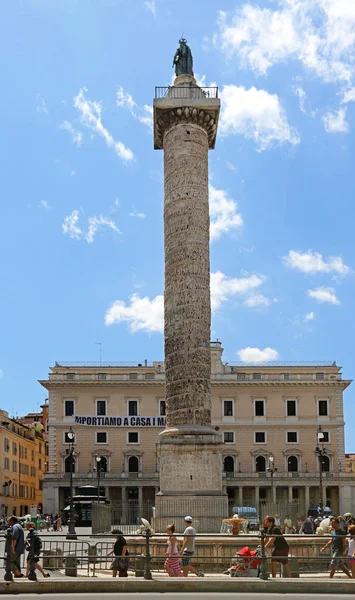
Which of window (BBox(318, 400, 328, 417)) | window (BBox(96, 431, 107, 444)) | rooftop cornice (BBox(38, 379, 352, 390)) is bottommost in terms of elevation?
window (BBox(96, 431, 107, 444))

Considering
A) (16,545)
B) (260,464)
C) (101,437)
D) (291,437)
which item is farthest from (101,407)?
(16,545)

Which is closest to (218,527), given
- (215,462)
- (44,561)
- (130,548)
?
(215,462)

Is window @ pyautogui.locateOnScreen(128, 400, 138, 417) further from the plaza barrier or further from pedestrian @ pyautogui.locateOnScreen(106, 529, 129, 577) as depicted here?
pedestrian @ pyautogui.locateOnScreen(106, 529, 129, 577)

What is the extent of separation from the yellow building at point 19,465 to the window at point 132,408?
8202mm

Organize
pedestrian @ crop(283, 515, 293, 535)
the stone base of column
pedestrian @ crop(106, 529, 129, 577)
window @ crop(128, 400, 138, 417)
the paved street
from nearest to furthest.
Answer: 1. the paved street
2. pedestrian @ crop(106, 529, 129, 577)
3. the stone base of column
4. pedestrian @ crop(283, 515, 293, 535)
5. window @ crop(128, 400, 138, 417)

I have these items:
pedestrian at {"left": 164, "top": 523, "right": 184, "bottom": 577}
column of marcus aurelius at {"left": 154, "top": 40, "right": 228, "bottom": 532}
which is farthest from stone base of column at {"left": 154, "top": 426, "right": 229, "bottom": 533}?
pedestrian at {"left": 164, "top": 523, "right": 184, "bottom": 577}

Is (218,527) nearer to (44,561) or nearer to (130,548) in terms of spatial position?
(130,548)

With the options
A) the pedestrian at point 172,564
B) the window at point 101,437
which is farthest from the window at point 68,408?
the pedestrian at point 172,564

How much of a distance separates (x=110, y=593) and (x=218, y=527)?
8.39 m

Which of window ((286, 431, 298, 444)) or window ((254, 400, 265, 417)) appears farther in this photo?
window ((254, 400, 265, 417))

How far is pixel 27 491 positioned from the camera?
2338 inches

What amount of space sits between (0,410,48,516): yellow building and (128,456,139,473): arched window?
792 centimetres

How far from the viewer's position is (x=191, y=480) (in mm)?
19109

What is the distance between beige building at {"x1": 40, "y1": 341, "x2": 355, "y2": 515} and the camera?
50.8m
